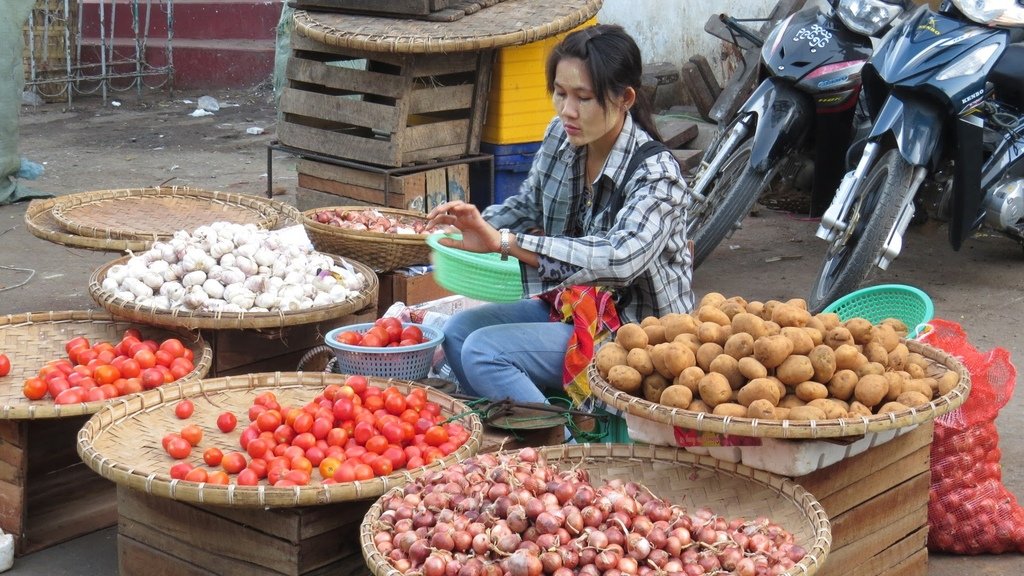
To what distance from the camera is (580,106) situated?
11.0 feet

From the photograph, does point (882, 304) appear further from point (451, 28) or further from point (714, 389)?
point (451, 28)

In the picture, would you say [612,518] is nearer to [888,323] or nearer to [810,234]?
[888,323]

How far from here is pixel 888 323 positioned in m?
3.24

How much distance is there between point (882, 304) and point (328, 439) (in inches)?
78.3

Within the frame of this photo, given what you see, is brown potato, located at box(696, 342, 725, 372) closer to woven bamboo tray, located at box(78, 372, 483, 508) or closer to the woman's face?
woven bamboo tray, located at box(78, 372, 483, 508)

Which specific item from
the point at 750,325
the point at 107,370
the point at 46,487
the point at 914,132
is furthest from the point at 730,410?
the point at 914,132

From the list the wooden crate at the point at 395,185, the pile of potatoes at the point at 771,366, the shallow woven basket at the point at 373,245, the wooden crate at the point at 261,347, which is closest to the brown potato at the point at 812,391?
the pile of potatoes at the point at 771,366

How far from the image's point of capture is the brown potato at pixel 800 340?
286 cm

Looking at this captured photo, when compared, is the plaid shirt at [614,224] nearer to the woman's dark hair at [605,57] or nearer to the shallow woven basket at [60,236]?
→ the woman's dark hair at [605,57]

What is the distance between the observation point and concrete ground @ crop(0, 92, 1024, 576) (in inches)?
152

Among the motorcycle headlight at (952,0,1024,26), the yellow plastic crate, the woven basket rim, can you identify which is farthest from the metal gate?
the motorcycle headlight at (952,0,1024,26)

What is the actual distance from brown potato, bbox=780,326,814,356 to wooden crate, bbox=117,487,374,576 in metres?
1.14

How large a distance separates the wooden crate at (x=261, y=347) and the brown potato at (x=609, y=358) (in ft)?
4.23

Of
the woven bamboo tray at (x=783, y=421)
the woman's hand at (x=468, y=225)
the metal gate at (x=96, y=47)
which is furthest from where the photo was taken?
the metal gate at (x=96, y=47)
